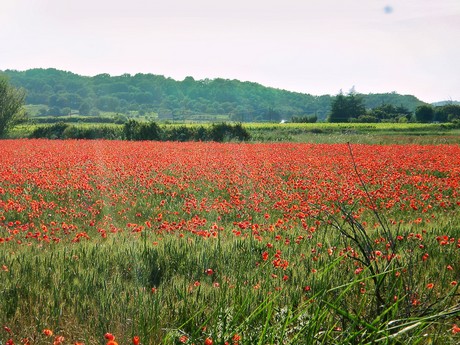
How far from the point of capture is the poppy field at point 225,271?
235 centimetres

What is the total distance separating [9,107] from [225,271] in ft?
159

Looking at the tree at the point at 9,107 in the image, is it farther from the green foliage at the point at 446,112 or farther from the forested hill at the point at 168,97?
the forested hill at the point at 168,97

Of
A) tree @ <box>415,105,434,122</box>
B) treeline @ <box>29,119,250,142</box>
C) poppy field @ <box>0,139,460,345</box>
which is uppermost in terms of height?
tree @ <box>415,105,434,122</box>

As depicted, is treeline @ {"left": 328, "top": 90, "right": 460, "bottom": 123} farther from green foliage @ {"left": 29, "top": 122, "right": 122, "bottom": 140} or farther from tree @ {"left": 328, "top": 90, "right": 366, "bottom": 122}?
green foliage @ {"left": 29, "top": 122, "right": 122, "bottom": 140}

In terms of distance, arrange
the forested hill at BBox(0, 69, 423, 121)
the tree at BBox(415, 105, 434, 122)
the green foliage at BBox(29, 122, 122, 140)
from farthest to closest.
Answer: the forested hill at BBox(0, 69, 423, 121), the tree at BBox(415, 105, 434, 122), the green foliage at BBox(29, 122, 122, 140)

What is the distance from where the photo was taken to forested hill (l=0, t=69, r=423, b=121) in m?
160

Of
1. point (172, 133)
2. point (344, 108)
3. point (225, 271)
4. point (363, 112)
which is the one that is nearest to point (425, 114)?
point (363, 112)

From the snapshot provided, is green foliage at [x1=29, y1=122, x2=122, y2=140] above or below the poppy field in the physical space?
above

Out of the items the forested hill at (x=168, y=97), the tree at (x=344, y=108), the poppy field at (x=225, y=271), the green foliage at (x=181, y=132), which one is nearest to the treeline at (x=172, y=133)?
the green foliage at (x=181, y=132)

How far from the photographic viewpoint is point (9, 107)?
4603 centimetres

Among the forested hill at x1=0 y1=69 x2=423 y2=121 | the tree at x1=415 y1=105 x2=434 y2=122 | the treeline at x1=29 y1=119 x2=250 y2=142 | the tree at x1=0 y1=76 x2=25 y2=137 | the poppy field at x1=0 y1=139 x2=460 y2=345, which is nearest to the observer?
the poppy field at x1=0 y1=139 x2=460 y2=345

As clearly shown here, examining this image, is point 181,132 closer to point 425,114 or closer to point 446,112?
point 425,114

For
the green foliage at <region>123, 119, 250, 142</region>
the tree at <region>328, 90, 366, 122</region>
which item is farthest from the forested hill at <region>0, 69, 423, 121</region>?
the green foliage at <region>123, 119, 250, 142</region>

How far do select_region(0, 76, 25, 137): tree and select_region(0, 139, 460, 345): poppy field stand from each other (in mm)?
38577
